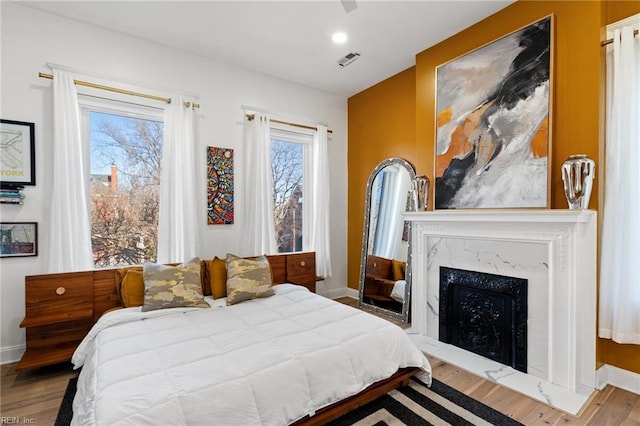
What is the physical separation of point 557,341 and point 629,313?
1.53ft

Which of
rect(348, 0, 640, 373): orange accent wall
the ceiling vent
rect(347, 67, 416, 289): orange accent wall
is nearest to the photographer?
rect(348, 0, 640, 373): orange accent wall

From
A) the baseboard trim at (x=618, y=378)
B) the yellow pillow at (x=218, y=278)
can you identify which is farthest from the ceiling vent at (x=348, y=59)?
the baseboard trim at (x=618, y=378)

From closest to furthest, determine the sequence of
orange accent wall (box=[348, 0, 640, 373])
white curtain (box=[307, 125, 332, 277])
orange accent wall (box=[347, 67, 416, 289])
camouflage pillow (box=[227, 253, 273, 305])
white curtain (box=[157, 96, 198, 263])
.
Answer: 1. orange accent wall (box=[348, 0, 640, 373])
2. camouflage pillow (box=[227, 253, 273, 305])
3. white curtain (box=[157, 96, 198, 263])
4. orange accent wall (box=[347, 67, 416, 289])
5. white curtain (box=[307, 125, 332, 277])

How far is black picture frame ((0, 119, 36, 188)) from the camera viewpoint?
246 centimetres

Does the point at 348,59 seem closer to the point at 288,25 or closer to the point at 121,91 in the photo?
the point at 288,25

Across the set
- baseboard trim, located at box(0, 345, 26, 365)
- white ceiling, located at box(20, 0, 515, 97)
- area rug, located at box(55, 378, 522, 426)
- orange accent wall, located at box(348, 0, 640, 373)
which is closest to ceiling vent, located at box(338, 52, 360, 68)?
white ceiling, located at box(20, 0, 515, 97)

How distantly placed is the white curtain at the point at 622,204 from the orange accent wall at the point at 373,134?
5.89ft

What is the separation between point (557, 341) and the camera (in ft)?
7.16

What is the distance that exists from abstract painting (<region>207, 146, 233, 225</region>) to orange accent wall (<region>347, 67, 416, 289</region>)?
1.84 m

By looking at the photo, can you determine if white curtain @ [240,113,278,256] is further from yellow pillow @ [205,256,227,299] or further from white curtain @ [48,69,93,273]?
white curtain @ [48,69,93,273]

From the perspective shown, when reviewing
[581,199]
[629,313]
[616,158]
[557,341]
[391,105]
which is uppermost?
[391,105]

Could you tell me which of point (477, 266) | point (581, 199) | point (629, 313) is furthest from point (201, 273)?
point (629, 313)

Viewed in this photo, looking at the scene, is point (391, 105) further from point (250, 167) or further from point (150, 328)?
point (150, 328)

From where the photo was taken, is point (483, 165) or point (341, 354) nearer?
point (341, 354)
